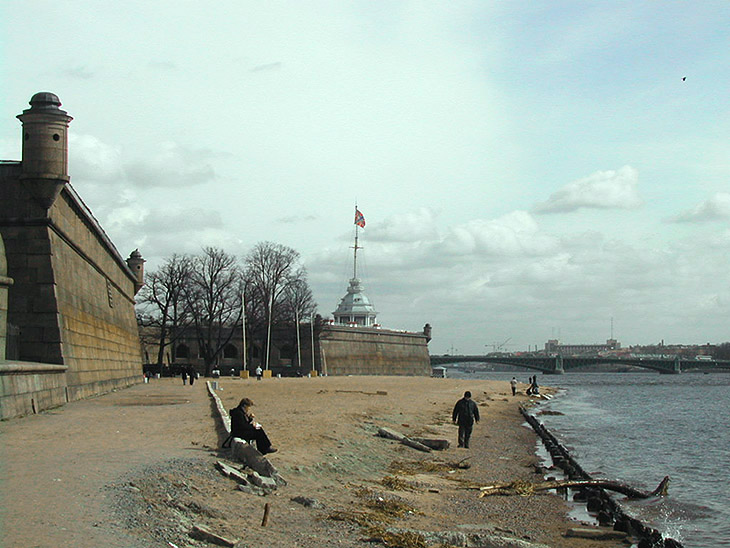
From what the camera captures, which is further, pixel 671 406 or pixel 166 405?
pixel 671 406

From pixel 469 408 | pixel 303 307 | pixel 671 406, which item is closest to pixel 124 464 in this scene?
pixel 469 408

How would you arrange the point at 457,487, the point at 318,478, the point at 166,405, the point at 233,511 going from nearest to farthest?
the point at 233,511, the point at 318,478, the point at 457,487, the point at 166,405

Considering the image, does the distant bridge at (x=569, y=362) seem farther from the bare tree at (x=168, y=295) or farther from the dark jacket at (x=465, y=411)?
Answer: the dark jacket at (x=465, y=411)

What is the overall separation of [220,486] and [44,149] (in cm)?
1700

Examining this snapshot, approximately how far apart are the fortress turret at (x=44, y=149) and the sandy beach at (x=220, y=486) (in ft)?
21.7

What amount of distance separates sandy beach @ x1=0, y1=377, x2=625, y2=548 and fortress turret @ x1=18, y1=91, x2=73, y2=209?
6.60 meters

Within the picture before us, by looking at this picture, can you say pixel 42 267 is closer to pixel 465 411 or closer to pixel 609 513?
pixel 465 411

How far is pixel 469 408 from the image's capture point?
974 inches

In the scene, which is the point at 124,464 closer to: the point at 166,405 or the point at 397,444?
the point at 397,444

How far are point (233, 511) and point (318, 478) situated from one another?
428 centimetres

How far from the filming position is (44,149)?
2622 centimetres

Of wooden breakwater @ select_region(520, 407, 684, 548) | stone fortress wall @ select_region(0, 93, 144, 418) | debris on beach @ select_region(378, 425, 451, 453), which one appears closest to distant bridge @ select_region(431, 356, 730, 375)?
debris on beach @ select_region(378, 425, 451, 453)

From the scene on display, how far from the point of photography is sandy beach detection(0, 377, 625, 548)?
32.2ft

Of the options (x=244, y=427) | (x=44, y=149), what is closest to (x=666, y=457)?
(x=244, y=427)
